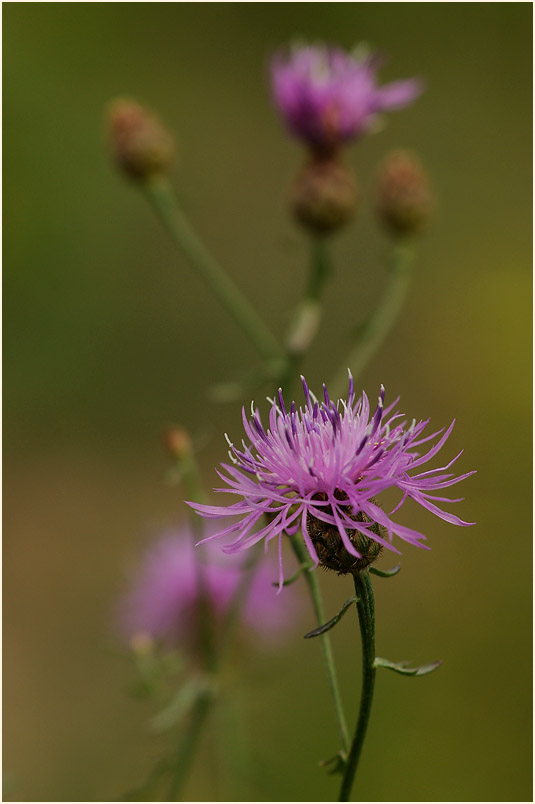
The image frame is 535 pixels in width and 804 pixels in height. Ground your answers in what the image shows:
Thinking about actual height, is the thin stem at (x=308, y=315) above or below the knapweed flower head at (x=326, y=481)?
above

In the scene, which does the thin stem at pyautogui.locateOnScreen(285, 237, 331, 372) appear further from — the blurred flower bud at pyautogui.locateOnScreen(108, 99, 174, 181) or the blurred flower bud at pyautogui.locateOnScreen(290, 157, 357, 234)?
the blurred flower bud at pyautogui.locateOnScreen(108, 99, 174, 181)

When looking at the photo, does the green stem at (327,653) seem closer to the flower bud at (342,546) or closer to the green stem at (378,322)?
the flower bud at (342,546)

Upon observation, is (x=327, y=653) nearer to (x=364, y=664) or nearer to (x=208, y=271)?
(x=364, y=664)

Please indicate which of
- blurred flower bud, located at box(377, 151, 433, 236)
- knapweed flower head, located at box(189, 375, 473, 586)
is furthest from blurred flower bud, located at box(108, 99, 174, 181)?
knapweed flower head, located at box(189, 375, 473, 586)

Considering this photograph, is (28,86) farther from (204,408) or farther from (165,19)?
(204,408)

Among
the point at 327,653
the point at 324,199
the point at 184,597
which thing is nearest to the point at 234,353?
the point at 184,597

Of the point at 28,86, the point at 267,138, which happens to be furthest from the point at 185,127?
the point at 28,86

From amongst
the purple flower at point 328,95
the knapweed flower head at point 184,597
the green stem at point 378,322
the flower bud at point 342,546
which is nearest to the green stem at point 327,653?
the flower bud at point 342,546
